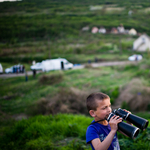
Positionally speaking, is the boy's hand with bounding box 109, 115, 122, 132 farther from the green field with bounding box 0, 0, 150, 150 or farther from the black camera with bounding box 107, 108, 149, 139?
the green field with bounding box 0, 0, 150, 150

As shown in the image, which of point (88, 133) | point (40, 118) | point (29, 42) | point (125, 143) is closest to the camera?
point (88, 133)

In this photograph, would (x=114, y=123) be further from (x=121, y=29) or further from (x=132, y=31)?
(x=132, y=31)

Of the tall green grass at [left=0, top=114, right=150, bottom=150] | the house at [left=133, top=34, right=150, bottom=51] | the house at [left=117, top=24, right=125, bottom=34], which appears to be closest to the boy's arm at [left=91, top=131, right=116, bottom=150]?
the tall green grass at [left=0, top=114, right=150, bottom=150]

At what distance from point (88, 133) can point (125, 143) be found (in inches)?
67.9

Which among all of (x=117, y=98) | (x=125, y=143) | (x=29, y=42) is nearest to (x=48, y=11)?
(x=29, y=42)

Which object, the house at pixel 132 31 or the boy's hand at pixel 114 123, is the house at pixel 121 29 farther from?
the boy's hand at pixel 114 123

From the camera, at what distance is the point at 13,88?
7781 millimetres

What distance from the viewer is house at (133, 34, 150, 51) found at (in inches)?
749

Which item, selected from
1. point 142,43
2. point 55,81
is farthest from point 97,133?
point 142,43

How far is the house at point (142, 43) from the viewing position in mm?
19033

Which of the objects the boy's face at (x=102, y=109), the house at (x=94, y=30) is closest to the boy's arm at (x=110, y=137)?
the boy's face at (x=102, y=109)

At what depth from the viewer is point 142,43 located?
19.7 m

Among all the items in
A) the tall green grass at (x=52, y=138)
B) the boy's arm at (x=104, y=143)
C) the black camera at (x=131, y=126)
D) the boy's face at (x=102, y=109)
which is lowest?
the tall green grass at (x=52, y=138)

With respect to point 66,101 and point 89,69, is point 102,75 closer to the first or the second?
point 89,69
